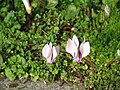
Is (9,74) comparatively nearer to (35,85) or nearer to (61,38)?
(35,85)

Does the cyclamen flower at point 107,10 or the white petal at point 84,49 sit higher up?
the cyclamen flower at point 107,10

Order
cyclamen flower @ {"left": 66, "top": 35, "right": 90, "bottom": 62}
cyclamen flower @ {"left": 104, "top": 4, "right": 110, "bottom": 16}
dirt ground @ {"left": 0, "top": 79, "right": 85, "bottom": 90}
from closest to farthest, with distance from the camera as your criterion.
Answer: cyclamen flower @ {"left": 66, "top": 35, "right": 90, "bottom": 62}, dirt ground @ {"left": 0, "top": 79, "right": 85, "bottom": 90}, cyclamen flower @ {"left": 104, "top": 4, "right": 110, "bottom": 16}

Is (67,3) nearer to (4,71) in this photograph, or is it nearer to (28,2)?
(28,2)

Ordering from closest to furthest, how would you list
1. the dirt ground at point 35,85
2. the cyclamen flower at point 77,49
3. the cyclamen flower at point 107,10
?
the cyclamen flower at point 77,49 < the dirt ground at point 35,85 < the cyclamen flower at point 107,10

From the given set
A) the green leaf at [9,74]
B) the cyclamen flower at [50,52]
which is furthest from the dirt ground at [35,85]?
the cyclamen flower at [50,52]

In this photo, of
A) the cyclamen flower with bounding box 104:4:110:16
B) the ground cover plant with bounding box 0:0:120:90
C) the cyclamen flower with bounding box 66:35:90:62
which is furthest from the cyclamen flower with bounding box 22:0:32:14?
the cyclamen flower with bounding box 66:35:90:62

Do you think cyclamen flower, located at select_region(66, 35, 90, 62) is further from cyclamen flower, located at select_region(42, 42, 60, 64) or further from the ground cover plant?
the ground cover plant

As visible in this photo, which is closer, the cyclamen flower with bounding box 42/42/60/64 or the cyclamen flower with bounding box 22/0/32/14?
the cyclamen flower with bounding box 42/42/60/64

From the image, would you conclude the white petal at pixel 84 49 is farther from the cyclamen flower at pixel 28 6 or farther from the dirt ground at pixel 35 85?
the cyclamen flower at pixel 28 6
